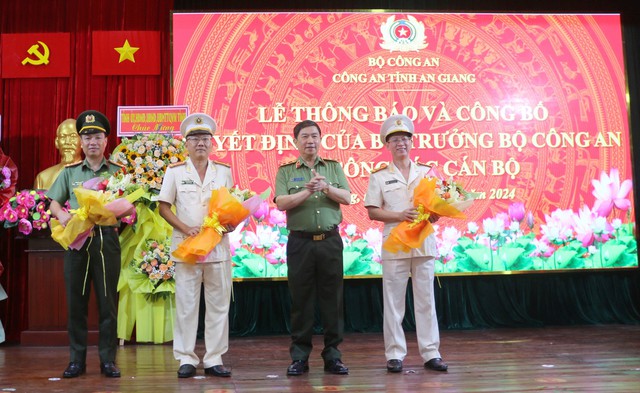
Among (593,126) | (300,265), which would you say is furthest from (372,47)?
(300,265)

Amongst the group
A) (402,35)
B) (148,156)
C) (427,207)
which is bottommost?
(427,207)

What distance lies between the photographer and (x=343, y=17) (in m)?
5.50

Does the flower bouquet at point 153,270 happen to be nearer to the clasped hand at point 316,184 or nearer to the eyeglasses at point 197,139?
the eyeglasses at point 197,139

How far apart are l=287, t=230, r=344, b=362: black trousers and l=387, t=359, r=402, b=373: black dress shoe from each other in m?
0.27

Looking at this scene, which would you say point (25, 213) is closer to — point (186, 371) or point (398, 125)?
point (186, 371)

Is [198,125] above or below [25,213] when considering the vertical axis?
above

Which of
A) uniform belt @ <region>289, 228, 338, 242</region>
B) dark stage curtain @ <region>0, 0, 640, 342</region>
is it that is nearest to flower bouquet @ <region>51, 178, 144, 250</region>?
uniform belt @ <region>289, 228, 338, 242</region>

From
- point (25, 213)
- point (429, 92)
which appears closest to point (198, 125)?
point (25, 213)

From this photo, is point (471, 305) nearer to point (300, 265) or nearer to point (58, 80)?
point (300, 265)

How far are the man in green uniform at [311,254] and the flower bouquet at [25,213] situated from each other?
7.48ft

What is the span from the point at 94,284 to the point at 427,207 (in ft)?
5.75

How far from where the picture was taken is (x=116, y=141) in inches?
214

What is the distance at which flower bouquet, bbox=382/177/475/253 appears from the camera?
327cm

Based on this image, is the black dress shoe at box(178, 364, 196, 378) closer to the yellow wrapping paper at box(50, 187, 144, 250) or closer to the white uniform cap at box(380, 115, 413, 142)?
the yellow wrapping paper at box(50, 187, 144, 250)
